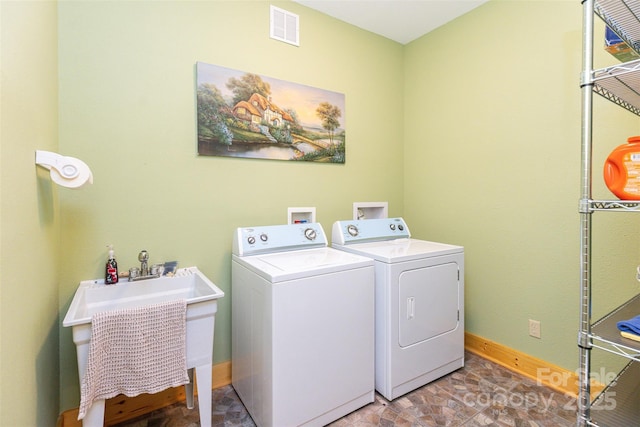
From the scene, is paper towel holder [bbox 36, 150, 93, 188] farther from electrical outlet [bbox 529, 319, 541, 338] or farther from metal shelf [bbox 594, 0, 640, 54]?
electrical outlet [bbox 529, 319, 541, 338]

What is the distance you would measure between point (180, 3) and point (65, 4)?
1.86ft

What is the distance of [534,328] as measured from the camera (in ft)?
Result: 6.75

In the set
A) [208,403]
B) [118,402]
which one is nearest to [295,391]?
[208,403]

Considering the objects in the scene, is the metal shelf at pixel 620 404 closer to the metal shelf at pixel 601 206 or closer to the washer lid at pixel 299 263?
the metal shelf at pixel 601 206

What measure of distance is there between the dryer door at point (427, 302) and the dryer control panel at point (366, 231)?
0.54 meters

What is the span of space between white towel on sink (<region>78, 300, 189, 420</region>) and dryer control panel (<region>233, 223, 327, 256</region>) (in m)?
0.60

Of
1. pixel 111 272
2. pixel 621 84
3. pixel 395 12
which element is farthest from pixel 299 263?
pixel 395 12

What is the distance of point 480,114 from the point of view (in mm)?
2324

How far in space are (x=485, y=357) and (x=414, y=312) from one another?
941 millimetres

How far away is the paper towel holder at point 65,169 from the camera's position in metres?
1.20

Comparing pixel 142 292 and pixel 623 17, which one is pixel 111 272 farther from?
pixel 623 17

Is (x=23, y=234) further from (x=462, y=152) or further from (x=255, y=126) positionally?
(x=462, y=152)

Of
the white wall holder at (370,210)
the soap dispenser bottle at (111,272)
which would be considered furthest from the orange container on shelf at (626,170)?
the soap dispenser bottle at (111,272)

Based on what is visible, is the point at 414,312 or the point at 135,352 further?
the point at 414,312
